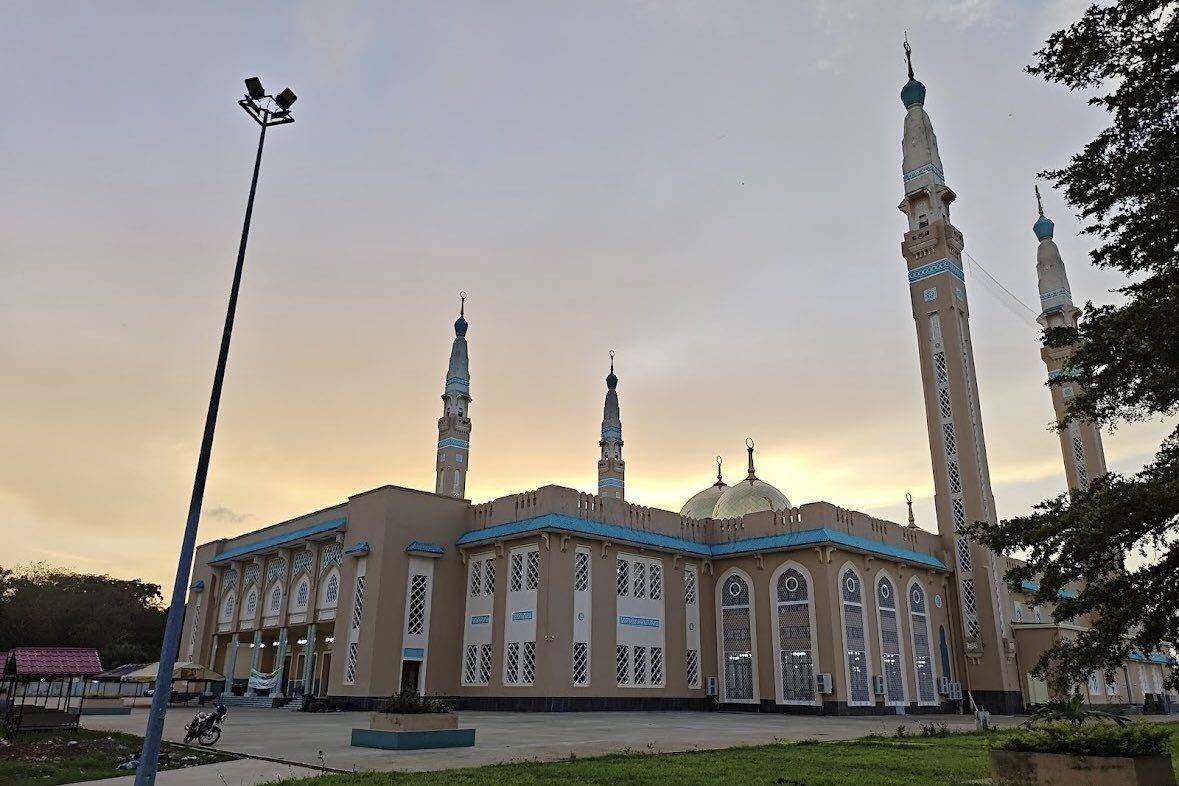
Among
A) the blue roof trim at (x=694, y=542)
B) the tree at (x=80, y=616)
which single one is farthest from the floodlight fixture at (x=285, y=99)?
the tree at (x=80, y=616)

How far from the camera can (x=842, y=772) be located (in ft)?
37.0

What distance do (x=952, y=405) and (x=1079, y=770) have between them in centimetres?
3097

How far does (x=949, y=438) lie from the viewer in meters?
37.4

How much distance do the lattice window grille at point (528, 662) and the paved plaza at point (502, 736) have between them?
2488mm

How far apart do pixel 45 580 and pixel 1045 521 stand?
229 feet

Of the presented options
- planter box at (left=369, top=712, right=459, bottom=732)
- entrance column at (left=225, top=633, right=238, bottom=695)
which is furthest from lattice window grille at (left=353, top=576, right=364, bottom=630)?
planter box at (left=369, top=712, right=459, bottom=732)

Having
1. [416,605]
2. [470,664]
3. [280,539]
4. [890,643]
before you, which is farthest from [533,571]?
[890,643]

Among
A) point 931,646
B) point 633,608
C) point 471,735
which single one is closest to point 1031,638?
point 931,646

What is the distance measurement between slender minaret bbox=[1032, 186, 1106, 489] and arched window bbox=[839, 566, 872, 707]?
20800 millimetres

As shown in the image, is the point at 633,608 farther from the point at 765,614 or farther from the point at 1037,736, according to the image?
the point at 1037,736

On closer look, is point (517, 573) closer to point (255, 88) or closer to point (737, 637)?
point (737, 637)

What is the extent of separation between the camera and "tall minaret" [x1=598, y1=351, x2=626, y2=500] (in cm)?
5662

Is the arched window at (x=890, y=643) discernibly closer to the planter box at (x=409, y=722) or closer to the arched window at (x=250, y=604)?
the planter box at (x=409, y=722)

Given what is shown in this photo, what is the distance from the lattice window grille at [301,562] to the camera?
35.4m
